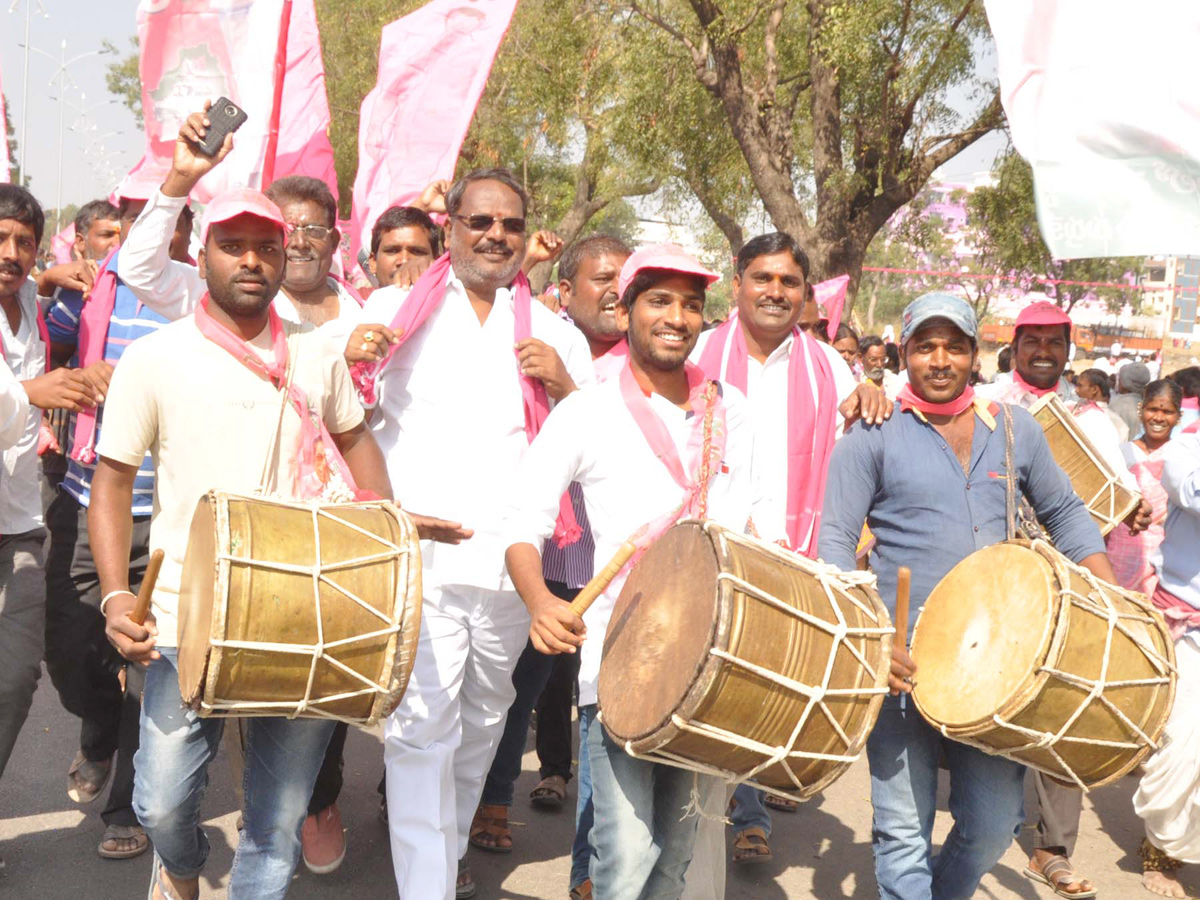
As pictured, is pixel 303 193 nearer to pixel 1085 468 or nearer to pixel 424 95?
pixel 424 95

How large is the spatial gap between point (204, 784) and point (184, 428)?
95 cm

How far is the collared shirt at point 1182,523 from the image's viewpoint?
199 inches

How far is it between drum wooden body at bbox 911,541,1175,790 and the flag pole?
3.64m

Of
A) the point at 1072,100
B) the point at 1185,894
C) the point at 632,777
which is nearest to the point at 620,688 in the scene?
the point at 632,777

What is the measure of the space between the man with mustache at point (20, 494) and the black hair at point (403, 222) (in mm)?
1561

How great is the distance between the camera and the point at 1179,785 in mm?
5027

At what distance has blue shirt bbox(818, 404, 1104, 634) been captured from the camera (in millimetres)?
4020

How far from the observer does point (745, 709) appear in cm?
307

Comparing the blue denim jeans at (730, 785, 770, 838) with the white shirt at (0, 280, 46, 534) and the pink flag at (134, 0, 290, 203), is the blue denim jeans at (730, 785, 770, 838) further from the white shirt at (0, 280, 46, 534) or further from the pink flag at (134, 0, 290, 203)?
the pink flag at (134, 0, 290, 203)

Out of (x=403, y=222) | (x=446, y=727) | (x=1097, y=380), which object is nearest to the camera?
(x=446, y=727)

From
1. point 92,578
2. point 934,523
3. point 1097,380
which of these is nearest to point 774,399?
point 934,523

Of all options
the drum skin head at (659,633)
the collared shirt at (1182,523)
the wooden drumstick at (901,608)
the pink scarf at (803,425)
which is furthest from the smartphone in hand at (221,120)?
the collared shirt at (1182,523)

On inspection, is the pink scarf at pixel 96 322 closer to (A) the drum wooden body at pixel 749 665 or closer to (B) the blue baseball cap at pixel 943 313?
(A) the drum wooden body at pixel 749 665

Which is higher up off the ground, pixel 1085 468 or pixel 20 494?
pixel 1085 468
